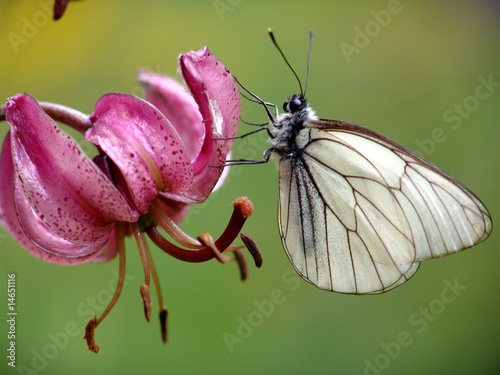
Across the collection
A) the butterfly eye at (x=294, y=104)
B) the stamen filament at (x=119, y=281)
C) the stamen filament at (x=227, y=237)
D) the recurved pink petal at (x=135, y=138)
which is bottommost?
the stamen filament at (x=119, y=281)

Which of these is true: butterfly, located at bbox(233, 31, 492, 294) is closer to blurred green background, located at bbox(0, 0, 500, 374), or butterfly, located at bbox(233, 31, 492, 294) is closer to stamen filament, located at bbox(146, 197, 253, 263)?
stamen filament, located at bbox(146, 197, 253, 263)

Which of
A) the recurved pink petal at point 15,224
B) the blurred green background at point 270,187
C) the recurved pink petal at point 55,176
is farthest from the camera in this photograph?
the blurred green background at point 270,187

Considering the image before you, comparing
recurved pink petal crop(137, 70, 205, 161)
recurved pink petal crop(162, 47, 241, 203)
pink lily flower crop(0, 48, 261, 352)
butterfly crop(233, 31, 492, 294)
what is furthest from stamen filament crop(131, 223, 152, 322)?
butterfly crop(233, 31, 492, 294)

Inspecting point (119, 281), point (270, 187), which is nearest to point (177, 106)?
point (119, 281)

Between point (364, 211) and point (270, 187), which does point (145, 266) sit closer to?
point (364, 211)

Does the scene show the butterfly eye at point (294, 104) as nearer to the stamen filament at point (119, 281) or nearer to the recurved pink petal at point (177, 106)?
the recurved pink petal at point (177, 106)

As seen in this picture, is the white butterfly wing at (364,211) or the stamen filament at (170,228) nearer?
the stamen filament at (170,228)

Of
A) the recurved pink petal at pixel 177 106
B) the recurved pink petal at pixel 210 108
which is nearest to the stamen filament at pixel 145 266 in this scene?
the recurved pink petal at pixel 210 108

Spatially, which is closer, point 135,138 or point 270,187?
point 135,138

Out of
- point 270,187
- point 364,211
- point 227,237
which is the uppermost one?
point 270,187
